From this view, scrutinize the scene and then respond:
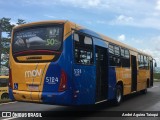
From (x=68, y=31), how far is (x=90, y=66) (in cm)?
182

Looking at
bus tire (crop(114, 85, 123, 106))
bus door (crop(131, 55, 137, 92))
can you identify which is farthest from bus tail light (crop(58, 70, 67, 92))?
bus door (crop(131, 55, 137, 92))

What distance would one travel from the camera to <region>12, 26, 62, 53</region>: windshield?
11.1m

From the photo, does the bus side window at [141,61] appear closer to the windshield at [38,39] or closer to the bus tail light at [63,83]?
the windshield at [38,39]

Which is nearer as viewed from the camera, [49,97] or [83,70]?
[49,97]

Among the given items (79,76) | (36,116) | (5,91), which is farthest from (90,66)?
(5,91)

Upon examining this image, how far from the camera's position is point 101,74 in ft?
44.7

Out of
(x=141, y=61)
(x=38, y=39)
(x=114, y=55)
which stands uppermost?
(x=38, y=39)

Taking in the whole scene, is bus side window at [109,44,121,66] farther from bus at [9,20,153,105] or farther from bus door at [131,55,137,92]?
bus door at [131,55,137,92]

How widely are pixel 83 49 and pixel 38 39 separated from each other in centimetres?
158

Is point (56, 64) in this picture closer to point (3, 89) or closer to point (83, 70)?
point (83, 70)

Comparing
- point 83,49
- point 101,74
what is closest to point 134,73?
point 101,74

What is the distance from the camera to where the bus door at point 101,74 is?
43.0ft

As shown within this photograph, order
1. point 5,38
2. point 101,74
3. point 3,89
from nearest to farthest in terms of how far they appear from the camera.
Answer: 1. point 101,74
2. point 3,89
3. point 5,38

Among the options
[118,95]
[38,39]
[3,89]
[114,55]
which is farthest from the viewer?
[3,89]
